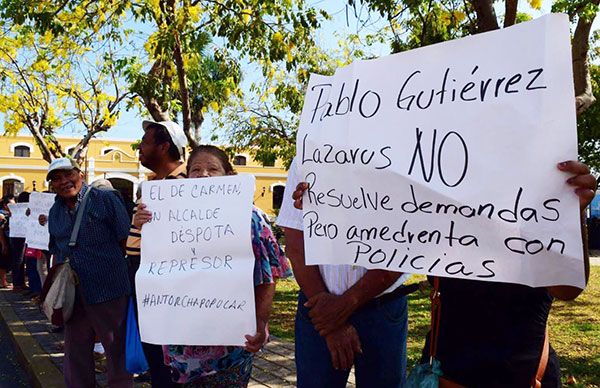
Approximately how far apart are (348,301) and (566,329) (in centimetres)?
539

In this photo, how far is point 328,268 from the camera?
225 centimetres

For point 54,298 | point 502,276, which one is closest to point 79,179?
point 54,298

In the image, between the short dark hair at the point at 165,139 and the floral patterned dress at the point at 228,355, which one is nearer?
the floral patterned dress at the point at 228,355

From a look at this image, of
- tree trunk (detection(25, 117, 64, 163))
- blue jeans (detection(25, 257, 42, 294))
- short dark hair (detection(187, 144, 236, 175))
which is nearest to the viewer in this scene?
short dark hair (detection(187, 144, 236, 175))

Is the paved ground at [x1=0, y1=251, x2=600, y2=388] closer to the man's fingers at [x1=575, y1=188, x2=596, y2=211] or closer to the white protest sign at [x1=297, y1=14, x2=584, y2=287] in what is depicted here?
the white protest sign at [x1=297, y1=14, x2=584, y2=287]

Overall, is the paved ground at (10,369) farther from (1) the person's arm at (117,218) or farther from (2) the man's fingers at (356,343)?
(2) the man's fingers at (356,343)

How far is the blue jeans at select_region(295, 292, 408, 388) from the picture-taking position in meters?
2.18

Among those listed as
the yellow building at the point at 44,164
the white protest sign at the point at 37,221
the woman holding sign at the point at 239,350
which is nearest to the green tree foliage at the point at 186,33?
the white protest sign at the point at 37,221

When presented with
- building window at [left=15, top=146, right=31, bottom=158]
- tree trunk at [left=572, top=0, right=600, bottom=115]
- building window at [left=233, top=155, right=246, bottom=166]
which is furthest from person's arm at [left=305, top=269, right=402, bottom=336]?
building window at [left=15, top=146, right=31, bottom=158]

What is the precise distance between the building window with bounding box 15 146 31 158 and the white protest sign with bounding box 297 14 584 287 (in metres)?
47.4

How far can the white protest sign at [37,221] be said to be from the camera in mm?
6859

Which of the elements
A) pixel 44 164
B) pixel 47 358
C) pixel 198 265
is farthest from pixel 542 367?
pixel 44 164

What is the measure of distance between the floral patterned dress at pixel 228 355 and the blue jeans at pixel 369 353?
0.30 metres

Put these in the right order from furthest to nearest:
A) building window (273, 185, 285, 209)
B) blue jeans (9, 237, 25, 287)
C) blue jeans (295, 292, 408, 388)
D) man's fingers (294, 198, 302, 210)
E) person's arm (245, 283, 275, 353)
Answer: building window (273, 185, 285, 209) < blue jeans (9, 237, 25, 287) < person's arm (245, 283, 275, 353) < blue jeans (295, 292, 408, 388) < man's fingers (294, 198, 302, 210)
